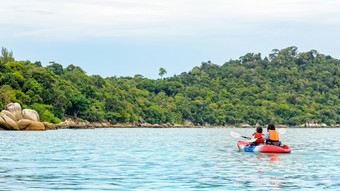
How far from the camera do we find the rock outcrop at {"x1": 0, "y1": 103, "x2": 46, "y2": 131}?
65.6 metres

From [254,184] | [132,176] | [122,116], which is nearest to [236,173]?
[254,184]

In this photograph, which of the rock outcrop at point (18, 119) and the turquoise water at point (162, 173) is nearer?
the turquoise water at point (162, 173)

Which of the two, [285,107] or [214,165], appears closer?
[214,165]

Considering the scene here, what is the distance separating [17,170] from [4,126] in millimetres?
49293

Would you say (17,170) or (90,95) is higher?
(90,95)

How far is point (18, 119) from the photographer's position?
229 feet

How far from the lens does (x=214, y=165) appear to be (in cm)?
2269

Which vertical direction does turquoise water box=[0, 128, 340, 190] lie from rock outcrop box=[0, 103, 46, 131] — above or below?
below

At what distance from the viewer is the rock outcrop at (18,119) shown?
65625 mm

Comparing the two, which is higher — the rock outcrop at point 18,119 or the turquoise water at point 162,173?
the rock outcrop at point 18,119

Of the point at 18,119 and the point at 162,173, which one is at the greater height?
the point at 18,119

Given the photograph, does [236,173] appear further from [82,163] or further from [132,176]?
[82,163]

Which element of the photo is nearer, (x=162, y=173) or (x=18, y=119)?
(x=162, y=173)

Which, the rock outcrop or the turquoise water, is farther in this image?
the rock outcrop
